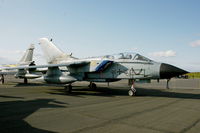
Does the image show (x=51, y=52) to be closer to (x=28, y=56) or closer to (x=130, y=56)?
(x=130, y=56)

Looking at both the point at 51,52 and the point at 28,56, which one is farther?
the point at 28,56

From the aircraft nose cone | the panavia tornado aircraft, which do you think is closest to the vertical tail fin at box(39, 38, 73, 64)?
the panavia tornado aircraft

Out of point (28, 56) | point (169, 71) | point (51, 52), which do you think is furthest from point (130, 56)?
point (28, 56)

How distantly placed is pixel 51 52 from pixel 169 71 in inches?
472

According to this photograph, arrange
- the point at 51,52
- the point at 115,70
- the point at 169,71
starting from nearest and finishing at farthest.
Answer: the point at 169,71, the point at 115,70, the point at 51,52

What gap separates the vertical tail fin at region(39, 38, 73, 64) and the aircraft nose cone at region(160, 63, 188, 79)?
938cm

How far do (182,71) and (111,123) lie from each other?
6.75 m

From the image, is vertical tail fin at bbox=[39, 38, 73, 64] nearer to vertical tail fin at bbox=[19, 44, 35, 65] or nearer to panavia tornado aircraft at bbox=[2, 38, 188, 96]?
panavia tornado aircraft at bbox=[2, 38, 188, 96]

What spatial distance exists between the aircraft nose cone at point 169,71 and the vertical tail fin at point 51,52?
9380mm

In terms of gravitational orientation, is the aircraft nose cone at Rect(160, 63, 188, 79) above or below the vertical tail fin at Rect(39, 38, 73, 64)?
below

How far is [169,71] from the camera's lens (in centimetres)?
1004

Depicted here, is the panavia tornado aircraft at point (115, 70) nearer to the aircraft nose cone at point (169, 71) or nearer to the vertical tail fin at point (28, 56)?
the aircraft nose cone at point (169, 71)

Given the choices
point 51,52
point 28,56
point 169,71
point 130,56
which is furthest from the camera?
point 28,56

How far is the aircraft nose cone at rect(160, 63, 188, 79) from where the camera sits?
9912mm
